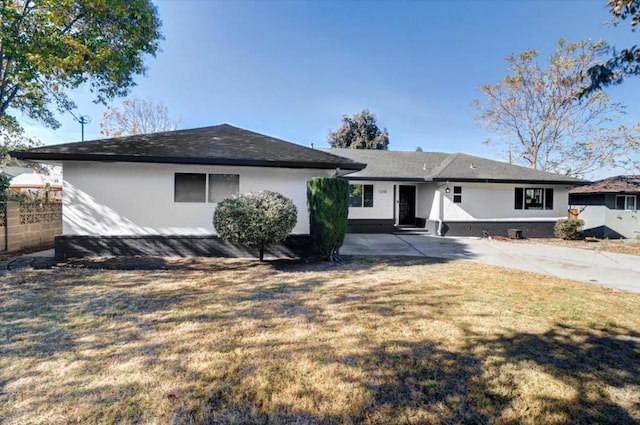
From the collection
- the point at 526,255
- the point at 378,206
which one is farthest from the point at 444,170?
the point at 526,255

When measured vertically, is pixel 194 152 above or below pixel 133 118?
below

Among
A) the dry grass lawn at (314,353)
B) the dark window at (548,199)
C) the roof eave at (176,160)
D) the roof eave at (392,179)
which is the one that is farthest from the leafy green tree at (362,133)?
the dry grass lawn at (314,353)

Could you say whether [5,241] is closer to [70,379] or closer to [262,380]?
[70,379]

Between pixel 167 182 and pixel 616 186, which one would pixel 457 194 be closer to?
pixel 616 186

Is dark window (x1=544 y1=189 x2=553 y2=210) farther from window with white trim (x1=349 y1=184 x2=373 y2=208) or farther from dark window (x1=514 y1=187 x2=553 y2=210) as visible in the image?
window with white trim (x1=349 y1=184 x2=373 y2=208)

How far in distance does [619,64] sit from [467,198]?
33.6 feet

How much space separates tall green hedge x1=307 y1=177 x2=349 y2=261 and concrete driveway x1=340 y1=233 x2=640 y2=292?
1493mm

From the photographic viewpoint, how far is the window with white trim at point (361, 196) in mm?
13852

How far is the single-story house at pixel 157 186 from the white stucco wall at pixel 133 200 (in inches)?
0.9

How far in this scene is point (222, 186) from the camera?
8.01 meters

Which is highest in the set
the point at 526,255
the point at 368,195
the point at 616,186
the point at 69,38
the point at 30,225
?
the point at 69,38

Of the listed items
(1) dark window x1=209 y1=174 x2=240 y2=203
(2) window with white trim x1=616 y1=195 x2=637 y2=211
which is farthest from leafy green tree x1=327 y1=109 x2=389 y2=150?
(1) dark window x1=209 y1=174 x2=240 y2=203

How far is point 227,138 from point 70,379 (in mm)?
8139

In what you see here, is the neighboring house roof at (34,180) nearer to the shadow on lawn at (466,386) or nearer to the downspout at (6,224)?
the downspout at (6,224)
